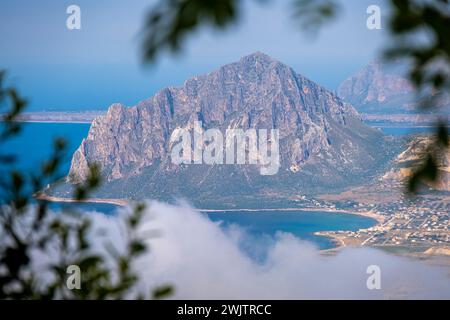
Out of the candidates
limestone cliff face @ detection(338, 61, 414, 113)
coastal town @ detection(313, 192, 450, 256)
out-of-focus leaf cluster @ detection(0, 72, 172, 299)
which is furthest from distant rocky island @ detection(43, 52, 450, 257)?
out-of-focus leaf cluster @ detection(0, 72, 172, 299)

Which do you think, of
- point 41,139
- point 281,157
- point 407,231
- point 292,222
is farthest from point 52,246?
point 281,157

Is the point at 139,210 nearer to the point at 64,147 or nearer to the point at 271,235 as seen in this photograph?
the point at 64,147

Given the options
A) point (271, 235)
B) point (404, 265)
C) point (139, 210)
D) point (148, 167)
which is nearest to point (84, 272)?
point (139, 210)

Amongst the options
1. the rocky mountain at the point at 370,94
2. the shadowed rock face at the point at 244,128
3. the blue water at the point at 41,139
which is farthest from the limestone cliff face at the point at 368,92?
the blue water at the point at 41,139

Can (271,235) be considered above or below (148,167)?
below

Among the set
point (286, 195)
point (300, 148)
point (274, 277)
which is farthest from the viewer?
point (300, 148)

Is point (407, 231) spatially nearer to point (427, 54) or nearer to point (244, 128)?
point (244, 128)

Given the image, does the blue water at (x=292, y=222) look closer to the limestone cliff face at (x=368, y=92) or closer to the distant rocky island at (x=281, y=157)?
the distant rocky island at (x=281, y=157)

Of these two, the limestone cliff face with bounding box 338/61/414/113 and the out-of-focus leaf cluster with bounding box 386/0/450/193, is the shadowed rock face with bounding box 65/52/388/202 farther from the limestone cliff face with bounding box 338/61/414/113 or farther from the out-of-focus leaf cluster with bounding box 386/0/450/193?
the out-of-focus leaf cluster with bounding box 386/0/450/193
